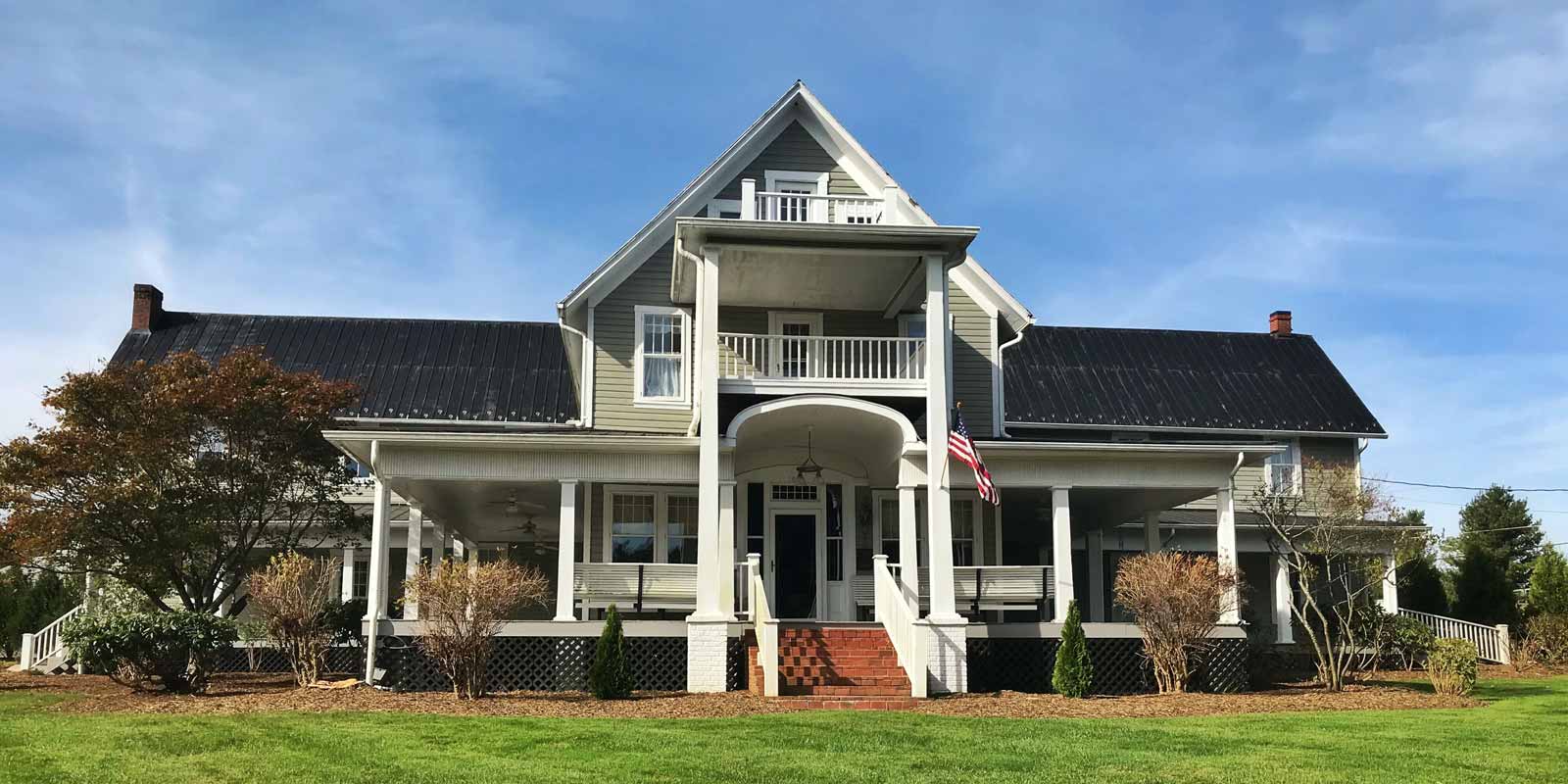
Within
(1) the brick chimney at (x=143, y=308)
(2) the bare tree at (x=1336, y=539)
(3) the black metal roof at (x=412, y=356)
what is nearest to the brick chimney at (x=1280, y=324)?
(2) the bare tree at (x=1336, y=539)

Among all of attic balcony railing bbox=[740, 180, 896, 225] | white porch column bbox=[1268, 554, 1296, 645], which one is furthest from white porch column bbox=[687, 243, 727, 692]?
white porch column bbox=[1268, 554, 1296, 645]

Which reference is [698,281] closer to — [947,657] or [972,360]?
[947,657]

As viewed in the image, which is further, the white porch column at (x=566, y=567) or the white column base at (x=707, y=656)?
the white porch column at (x=566, y=567)

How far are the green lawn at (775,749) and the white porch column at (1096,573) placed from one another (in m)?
10.8

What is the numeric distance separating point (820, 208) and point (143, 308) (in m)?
18.1

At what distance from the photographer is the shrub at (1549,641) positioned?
2583 centimetres

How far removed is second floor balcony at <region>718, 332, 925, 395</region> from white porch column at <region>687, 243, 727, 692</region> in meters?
0.54

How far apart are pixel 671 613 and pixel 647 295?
5369 millimetres

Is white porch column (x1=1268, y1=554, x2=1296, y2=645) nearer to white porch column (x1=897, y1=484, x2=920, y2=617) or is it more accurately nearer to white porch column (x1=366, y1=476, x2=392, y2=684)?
white porch column (x1=897, y1=484, x2=920, y2=617)

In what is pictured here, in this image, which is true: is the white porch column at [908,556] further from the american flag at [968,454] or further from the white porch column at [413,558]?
the white porch column at [413,558]

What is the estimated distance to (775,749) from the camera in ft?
36.9

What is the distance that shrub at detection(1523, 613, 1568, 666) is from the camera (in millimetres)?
25828

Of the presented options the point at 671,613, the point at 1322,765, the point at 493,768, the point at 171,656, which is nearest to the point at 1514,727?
the point at 1322,765

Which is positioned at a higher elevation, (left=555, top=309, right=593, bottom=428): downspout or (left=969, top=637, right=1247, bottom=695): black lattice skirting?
(left=555, top=309, right=593, bottom=428): downspout
